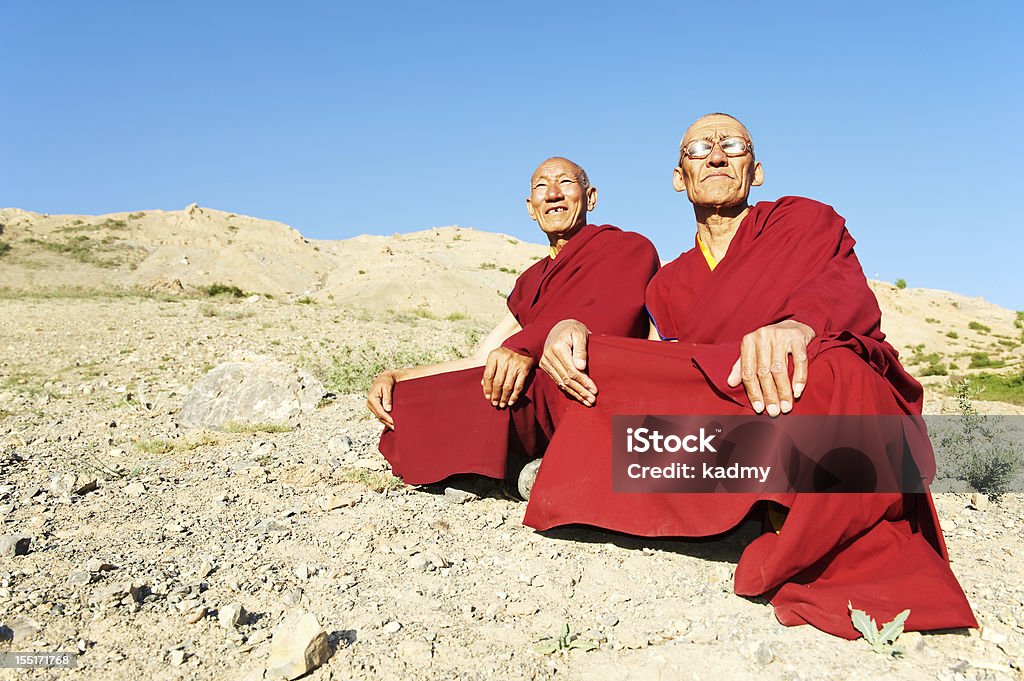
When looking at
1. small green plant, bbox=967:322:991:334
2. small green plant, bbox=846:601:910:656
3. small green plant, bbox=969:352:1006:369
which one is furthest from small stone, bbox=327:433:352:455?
small green plant, bbox=967:322:991:334

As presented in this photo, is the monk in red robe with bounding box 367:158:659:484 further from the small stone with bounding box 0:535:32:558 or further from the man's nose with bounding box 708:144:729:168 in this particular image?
the small stone with bounding box 0:535:32:558

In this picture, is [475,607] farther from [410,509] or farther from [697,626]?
[410,509]

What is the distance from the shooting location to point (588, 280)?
4.31 meters

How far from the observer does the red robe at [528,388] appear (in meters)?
4.06

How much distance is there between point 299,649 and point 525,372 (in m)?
1.79

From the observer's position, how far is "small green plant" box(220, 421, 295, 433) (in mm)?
6312

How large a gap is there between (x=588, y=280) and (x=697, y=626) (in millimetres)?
2070

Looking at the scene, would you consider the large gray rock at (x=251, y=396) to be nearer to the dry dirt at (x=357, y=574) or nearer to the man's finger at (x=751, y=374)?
the dry dirt at (x=357, y=574)

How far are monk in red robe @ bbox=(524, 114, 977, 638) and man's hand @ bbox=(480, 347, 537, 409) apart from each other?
0.94 ft

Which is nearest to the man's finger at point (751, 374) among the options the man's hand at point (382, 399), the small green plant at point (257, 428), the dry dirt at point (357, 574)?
the dry dirt at point (357, 574)

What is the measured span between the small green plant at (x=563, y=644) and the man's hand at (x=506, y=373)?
1477 millimetres

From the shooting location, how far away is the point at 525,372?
152 inches

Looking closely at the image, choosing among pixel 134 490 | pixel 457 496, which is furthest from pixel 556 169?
pixel 134 490

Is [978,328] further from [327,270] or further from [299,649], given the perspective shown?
[299,649]
